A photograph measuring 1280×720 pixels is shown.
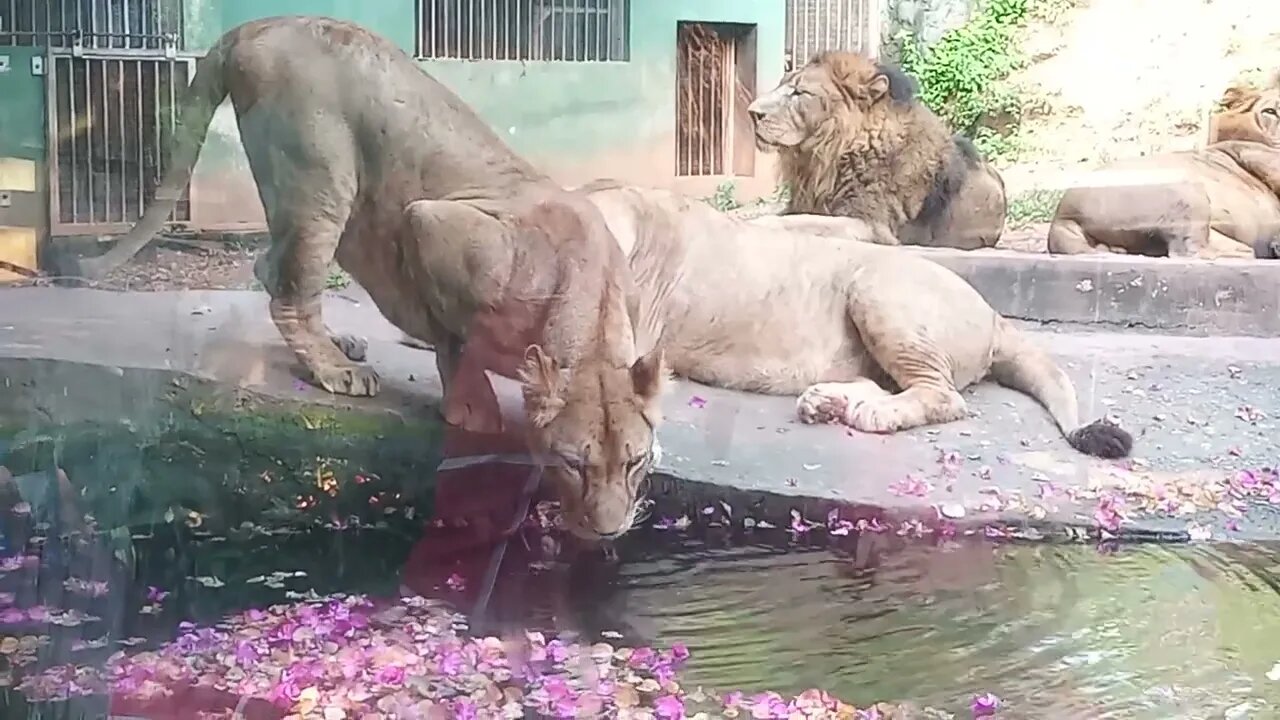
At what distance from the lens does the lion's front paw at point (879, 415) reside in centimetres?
175

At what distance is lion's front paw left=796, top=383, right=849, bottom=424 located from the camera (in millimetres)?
1750

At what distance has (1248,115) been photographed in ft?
6.05

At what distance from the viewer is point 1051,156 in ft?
6.00

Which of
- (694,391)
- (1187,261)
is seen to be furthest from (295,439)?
(1187,261)

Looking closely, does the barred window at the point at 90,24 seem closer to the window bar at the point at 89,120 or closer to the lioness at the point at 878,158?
the window bar at the point at 89,120

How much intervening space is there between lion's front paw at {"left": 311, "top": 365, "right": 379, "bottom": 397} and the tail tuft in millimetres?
808

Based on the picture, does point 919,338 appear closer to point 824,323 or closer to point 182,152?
point 824,323

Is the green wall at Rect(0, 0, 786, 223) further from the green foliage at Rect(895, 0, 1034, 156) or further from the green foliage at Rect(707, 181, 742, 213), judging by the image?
the green foliage at Rect(895, 0, 1034, 156)

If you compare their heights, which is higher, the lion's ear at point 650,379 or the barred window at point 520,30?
the barred window at point 520,30

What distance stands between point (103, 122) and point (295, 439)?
414 millimetres

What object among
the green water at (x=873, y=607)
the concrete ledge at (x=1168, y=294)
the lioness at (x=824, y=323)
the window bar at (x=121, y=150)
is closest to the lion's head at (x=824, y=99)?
the lioness at (x=824, y=323)

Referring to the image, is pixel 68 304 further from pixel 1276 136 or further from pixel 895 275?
pixel 1276 136

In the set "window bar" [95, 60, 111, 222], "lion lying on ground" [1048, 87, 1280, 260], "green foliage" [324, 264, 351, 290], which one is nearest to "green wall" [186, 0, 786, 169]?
"window bar" [95, 60, 111, 222]

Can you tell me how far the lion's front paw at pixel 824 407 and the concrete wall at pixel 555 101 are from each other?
0.27m
